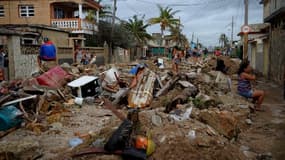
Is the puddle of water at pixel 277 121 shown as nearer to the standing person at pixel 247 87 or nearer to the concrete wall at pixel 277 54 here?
the standing person at pixel 247 87

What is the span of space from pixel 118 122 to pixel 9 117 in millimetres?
2316

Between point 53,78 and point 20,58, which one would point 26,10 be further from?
point 53,78

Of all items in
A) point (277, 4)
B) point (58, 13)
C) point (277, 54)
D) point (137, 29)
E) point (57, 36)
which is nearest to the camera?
point (277, 54)

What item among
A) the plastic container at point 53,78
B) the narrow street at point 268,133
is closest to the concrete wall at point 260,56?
the narrow street at point 268,133

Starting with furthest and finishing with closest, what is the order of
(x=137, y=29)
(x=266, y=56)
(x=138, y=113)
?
(x=137, y=29) < (x=266, y=56) < (x=138, y=113)

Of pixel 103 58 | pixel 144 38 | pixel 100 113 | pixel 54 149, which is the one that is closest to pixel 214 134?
pixel 54 149

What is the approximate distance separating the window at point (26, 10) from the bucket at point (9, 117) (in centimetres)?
2265

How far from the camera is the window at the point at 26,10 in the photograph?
90.1 feet

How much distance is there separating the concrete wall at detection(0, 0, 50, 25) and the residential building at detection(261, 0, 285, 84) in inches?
728

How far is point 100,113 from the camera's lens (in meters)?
8.34

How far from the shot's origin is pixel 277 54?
15.2 meters

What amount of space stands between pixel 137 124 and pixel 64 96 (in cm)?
462

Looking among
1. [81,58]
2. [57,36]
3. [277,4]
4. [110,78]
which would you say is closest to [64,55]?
[81,58]

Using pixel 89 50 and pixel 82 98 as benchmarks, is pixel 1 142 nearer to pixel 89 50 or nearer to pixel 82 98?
pixel 82 98
